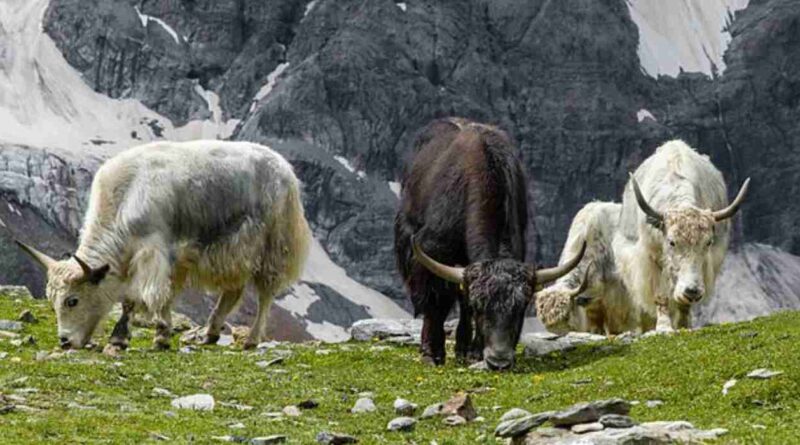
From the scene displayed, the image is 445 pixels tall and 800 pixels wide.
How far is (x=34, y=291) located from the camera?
13425 cm

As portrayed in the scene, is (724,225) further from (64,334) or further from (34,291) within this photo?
(34,291)

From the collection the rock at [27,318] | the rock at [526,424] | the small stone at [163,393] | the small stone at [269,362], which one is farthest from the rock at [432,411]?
the rock at [27,318]

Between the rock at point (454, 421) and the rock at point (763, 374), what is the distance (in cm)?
318

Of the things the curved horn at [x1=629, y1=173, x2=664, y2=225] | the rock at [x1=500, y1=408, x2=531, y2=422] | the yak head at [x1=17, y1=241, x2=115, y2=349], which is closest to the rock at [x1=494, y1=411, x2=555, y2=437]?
the rock at [x1=500, y1=408, x2=531, y2=422]

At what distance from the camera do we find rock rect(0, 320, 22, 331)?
25.9 meters

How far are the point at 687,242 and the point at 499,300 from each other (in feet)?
18.5

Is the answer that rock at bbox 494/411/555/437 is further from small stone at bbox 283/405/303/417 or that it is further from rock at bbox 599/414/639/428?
small stone at bbox 283/405/303/417

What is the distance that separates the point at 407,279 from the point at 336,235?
168436 millimetres

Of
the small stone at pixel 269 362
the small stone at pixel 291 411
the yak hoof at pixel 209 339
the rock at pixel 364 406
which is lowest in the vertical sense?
the yak hoof at pixel 209 339

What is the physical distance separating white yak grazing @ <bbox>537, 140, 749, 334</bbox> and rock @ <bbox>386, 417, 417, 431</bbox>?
9428mm

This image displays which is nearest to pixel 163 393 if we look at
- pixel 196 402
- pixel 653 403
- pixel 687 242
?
pixel 196 402

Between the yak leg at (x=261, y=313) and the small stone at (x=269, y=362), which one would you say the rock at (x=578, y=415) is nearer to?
the small stone at (x=269, y=362)

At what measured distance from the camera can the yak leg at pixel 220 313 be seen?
24.8 m

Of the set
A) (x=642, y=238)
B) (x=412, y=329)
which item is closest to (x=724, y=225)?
(x=642, y=238)
